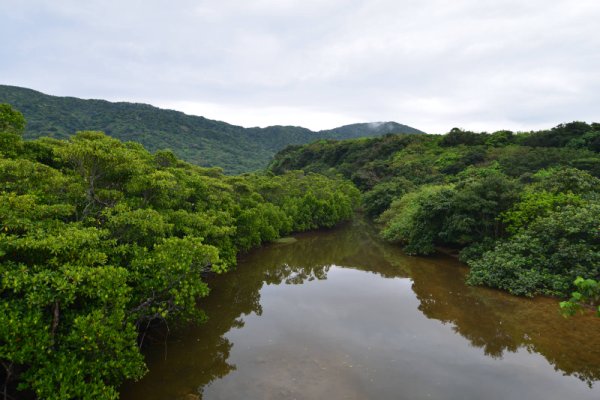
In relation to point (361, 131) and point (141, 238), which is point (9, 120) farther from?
point (361, 131)

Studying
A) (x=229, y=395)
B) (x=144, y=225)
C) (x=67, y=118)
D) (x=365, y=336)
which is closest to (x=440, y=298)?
(x=365, y=336)

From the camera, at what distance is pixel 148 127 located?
11500 centimetres

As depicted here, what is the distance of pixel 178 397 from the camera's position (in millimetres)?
9031

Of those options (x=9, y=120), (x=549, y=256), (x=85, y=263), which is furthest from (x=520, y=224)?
(x=9, y=120)

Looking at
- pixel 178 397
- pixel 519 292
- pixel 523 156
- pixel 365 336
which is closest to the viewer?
pixel 178 397

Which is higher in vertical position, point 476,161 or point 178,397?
point 476,161

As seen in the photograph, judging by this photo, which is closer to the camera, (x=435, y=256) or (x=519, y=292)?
(x=519, y=292)

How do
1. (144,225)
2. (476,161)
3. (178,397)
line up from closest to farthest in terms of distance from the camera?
(178,397) → (144,225) → (476,161)

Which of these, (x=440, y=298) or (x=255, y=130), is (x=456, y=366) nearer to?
(x=440, y=298)

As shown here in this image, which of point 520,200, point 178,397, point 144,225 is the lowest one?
point 178,397

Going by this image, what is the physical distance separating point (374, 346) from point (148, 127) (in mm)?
118420

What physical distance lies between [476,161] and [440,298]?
3809 centimetres

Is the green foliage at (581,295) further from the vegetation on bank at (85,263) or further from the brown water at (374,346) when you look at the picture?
the vegetation on bank at (85,263)

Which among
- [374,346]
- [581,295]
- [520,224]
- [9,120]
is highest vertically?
[9,120]
